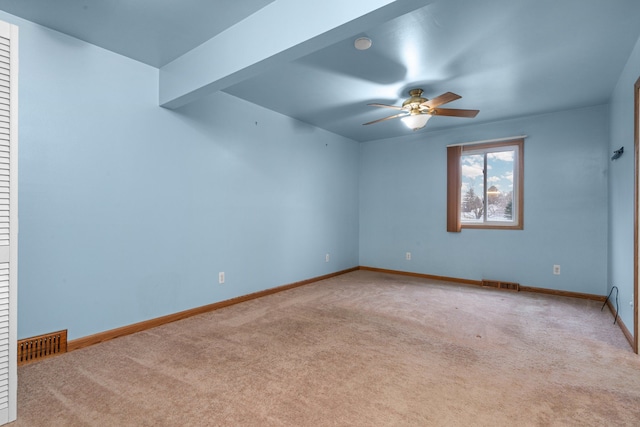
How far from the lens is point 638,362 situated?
2225 millimetres

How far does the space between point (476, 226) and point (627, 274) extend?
1.99 m

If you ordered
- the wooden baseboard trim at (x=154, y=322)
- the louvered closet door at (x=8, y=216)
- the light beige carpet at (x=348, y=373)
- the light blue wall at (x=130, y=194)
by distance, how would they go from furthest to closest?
the wooden baseboard trim at (x=154, y=322) < the light blue wall at (x=130, y=194) < the light beige carpet at (x=348, y=373) < the louvered closet door at (x=8, y=216)

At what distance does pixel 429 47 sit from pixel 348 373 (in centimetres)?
249

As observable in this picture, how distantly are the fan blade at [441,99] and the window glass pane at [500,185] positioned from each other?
6.55 ft

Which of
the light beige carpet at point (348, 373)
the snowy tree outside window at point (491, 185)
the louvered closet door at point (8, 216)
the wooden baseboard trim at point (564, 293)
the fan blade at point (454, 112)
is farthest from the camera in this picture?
the snowy tree outside window at point (491, 185)

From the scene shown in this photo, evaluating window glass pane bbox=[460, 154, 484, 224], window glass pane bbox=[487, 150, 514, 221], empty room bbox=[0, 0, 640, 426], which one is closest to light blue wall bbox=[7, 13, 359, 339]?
empty room bbox=[0, 0, 640, 426]

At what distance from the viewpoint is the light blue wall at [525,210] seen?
12.9 feet

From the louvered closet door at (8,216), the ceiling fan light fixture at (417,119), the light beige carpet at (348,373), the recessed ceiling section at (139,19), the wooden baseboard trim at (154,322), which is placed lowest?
the light beige carpet at (348,373)

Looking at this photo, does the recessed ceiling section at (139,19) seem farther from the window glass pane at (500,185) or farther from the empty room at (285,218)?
the window glass pane at (500,185)

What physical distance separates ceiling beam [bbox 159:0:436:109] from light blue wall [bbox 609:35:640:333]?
7.52ft

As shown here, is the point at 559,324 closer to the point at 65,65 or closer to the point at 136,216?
the point at 136,216

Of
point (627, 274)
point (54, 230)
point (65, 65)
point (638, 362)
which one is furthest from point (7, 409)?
point (627, 274)

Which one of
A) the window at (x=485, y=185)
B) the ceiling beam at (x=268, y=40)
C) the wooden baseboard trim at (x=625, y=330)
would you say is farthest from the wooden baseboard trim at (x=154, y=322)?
the wooden baseboard trim at (x=625, y=330)

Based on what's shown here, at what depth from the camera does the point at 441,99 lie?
116 inches
